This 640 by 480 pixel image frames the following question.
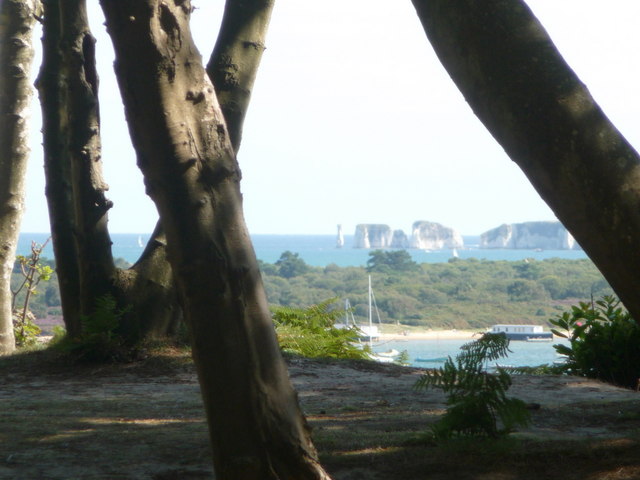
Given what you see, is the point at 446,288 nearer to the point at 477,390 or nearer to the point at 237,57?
the point at 237,57

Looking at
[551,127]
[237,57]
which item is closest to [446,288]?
[237,57]

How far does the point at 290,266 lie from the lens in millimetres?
46688

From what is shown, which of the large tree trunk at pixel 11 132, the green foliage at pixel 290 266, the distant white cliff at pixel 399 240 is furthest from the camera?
the distant white cliff at pixel 399 240

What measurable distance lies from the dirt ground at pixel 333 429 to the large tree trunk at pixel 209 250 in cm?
75

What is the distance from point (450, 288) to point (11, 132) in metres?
42.2

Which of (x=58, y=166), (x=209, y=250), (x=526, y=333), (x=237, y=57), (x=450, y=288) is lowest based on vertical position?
(x=526, y=333)

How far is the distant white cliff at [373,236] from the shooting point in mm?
139250

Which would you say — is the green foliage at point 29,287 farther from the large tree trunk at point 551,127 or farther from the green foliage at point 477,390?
the large tree trunk at point 551,127

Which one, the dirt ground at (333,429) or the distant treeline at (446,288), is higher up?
the dirt ground at (333,429)

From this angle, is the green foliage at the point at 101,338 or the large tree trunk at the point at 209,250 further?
the green foliage at the point at 101,338

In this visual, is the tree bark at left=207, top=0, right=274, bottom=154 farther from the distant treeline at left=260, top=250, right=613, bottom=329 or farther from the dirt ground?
the distant treeline at left=260, top=250, right=613, bottom=329

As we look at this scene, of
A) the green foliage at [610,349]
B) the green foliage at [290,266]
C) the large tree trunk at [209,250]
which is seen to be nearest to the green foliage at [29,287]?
the green foliage at [610,349]

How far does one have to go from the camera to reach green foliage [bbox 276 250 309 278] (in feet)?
151

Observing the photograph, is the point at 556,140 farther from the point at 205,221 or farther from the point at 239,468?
the point at 239,468
